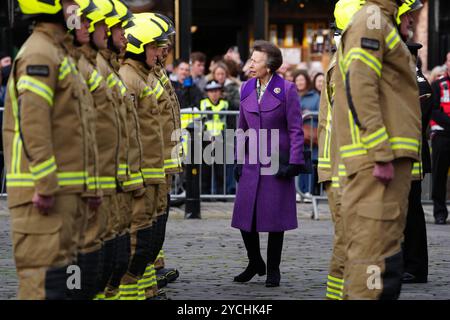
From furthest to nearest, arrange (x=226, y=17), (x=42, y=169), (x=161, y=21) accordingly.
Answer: (x=226, y=17) → (x=161, y=21) → (x=42, y=169)

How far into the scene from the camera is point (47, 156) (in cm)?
701

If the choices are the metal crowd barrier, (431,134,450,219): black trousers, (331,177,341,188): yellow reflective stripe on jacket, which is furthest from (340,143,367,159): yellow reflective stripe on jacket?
the metal crowd barrier

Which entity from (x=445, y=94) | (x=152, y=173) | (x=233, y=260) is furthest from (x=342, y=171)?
(x=445, y=94)

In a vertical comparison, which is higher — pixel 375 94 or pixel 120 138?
pixel 375 94

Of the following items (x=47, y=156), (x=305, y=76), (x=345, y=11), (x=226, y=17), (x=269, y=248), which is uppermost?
(x=226, y=17)

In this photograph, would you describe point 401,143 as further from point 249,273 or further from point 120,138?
point 249,273

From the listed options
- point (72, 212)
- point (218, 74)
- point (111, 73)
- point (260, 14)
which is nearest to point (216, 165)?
point (218, 74)

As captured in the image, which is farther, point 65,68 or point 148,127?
point 148,127

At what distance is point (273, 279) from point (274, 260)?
171mm

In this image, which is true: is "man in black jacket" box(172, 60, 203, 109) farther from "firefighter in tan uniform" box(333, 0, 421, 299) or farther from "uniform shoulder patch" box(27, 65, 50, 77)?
"uniform shoulder patch" box(27, 65, 50, 77)

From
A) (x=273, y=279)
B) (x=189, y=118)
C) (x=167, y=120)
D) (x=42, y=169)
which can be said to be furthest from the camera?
(x=189, y=118)

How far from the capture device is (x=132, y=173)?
8.77 meters

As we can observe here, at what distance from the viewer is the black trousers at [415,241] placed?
35.6ft
